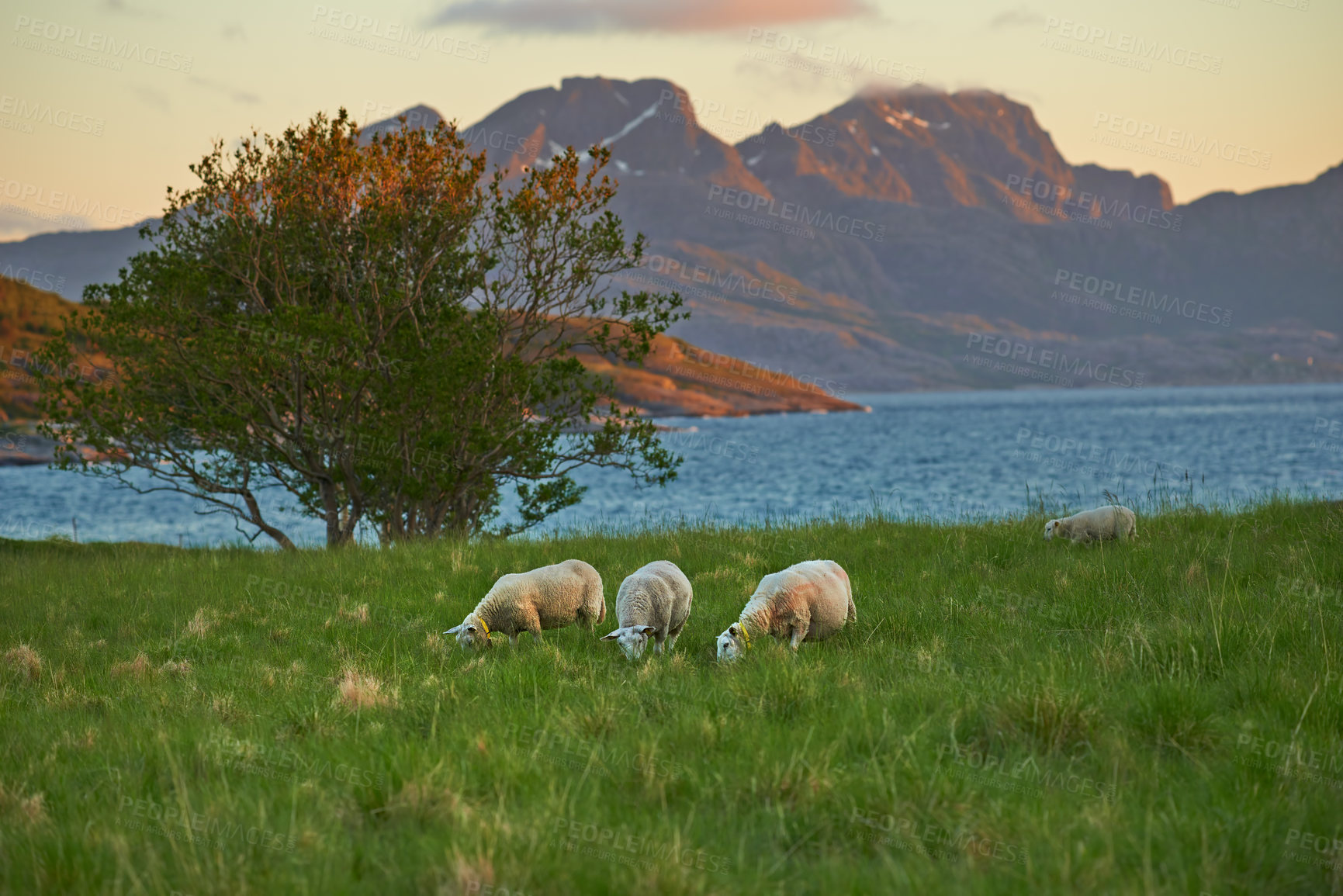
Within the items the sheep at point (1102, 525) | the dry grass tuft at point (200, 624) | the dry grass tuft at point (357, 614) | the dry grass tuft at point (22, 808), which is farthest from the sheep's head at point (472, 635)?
the sheep at point (1102, 525)

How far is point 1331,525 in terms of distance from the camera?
11.0 m

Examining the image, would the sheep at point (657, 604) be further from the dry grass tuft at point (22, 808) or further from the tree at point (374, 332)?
the tree at point (374, 332)

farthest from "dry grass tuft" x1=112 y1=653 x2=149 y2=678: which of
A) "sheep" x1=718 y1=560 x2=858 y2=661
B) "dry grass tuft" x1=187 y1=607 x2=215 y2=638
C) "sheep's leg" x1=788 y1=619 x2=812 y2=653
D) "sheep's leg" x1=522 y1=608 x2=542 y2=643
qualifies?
"sheep's leg" x1=788 y1=619 x2=812 y2=653

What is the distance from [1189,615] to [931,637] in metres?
2.07

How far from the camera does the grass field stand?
3604 millimetres

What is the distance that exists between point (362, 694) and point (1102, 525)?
9.60 m

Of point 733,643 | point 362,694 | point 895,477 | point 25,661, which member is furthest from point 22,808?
point 895,477

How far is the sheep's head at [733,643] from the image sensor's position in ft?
23.2

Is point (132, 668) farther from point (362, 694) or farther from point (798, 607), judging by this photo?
point (798, 607)

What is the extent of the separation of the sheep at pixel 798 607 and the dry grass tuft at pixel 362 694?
9.79 feet

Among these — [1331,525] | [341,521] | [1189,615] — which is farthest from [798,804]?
[341,521]

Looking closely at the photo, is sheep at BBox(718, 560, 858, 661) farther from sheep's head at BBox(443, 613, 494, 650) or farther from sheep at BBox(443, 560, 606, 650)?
sheep's head at BBox(443, 613, 494, 650)

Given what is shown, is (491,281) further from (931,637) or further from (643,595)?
(931,637)

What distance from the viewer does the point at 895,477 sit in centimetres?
7438
